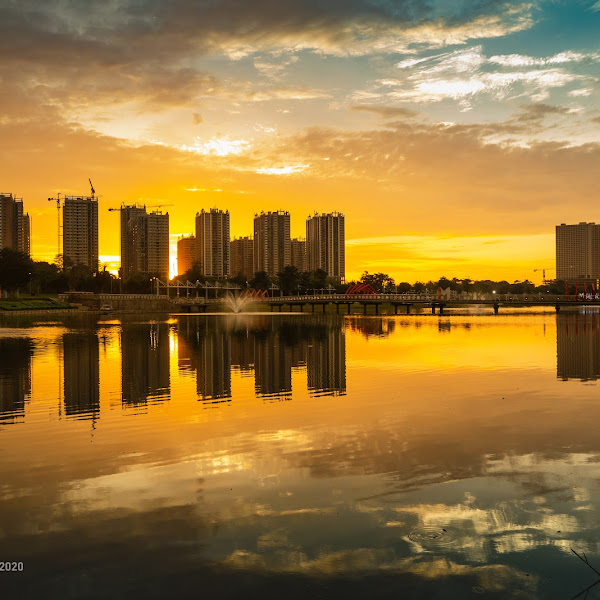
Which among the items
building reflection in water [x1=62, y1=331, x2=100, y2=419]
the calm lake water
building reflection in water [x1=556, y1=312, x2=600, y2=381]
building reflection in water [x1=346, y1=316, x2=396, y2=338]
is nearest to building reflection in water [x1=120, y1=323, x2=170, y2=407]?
the calm lake water

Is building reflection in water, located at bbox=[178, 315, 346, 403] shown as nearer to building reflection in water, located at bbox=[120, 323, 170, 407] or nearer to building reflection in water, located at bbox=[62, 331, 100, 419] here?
building reflection in water, located at bbox=[120, 323, 170, 407]

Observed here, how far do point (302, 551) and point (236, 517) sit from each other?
6.22ft

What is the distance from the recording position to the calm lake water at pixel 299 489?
31.0ft

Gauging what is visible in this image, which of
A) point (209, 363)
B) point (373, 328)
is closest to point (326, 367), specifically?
point (209, 363)

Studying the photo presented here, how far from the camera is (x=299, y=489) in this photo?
1334 centimetres

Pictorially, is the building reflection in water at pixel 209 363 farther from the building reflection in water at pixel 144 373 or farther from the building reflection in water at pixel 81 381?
the building reflection in water at pixel 81 381

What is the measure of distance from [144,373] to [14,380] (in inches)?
254

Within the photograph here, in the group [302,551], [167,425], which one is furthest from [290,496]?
[167,425]

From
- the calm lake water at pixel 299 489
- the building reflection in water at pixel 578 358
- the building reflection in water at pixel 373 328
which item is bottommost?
the calm lake water at pixel 299 489

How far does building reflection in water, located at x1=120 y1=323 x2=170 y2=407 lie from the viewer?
2598cm

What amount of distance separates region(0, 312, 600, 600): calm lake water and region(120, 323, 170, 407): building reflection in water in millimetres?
335

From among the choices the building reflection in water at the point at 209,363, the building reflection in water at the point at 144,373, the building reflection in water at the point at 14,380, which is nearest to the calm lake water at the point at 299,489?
the building reflection in water at the point at 14,380

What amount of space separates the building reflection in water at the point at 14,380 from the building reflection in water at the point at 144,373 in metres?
4.01

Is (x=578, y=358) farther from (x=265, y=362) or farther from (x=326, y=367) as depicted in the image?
(x=265, y=362)
